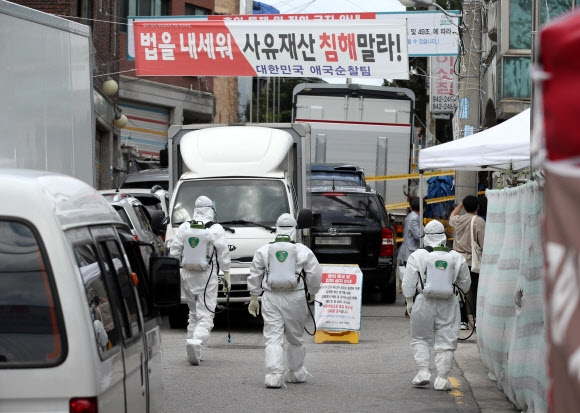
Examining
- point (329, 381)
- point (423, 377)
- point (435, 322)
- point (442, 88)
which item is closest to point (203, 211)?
point (329, 381)

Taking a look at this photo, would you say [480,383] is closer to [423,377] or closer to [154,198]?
[423,377]

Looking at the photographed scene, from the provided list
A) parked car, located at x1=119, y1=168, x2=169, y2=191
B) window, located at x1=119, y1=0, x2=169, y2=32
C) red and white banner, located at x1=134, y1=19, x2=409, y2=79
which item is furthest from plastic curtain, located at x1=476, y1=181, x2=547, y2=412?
window, located at x1=119, y1=0, x2=169, y2=32

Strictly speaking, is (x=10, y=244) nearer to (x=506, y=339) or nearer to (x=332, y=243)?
(x=506, y=339)

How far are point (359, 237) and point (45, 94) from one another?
9.71m

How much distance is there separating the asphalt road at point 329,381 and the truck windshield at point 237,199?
163 cm

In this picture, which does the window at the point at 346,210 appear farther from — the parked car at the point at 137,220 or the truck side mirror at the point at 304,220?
the truck side mirror at the point at 304,220

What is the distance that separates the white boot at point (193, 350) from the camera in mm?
12188

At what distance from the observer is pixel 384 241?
726 inches

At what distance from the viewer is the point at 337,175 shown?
21.6m

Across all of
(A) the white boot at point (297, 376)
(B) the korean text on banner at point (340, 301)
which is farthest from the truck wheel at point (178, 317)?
(A) the white boot at point (297, 376)

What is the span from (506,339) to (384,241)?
8805 mm

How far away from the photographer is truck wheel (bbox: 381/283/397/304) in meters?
19.2

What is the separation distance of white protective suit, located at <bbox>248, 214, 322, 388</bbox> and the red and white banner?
1066 centimetres

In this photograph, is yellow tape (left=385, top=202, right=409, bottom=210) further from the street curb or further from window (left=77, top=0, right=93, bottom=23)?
the street curb
